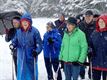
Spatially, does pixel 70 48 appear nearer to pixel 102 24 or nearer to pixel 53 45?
pixel 102 24

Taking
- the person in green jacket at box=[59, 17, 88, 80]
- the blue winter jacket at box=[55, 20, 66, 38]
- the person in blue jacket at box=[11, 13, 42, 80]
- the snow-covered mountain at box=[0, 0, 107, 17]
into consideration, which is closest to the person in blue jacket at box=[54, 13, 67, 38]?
the blue winter jacket at box=[55, 20, 66, 38]

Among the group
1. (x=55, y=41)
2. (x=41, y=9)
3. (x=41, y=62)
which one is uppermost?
(x=41, y=9)

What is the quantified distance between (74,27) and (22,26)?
1156 mm

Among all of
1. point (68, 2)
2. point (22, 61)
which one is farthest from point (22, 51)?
point (68, 2)

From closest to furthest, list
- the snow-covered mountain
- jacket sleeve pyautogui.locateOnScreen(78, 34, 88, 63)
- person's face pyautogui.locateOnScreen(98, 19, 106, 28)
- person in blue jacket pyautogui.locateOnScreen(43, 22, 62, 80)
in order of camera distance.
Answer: person's face pyautogui.locateOnScreen(98, 19, 106, 28) → jacket sleeve pyautogui.locateOnScreen(78, 34, 88, 63) → person in blue jacket pyautogui.locateOnScreen(43, 22, 62, 80) → the snow-covered mountain

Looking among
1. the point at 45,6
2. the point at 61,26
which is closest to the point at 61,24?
the point at 61,26

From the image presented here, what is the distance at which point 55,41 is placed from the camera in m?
9.43

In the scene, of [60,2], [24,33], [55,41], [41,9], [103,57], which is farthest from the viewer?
[41,9]

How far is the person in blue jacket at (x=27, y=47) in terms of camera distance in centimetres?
793

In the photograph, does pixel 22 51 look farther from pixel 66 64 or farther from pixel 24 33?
pixel 66 64

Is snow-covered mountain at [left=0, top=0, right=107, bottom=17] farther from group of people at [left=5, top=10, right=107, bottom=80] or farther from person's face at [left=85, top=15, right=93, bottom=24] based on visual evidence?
group of people at [left=5, top=10, right=107, bottom=80]

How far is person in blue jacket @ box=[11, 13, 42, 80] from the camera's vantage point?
793 cm

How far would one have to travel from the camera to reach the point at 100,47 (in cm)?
740

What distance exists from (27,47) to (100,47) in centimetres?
163
